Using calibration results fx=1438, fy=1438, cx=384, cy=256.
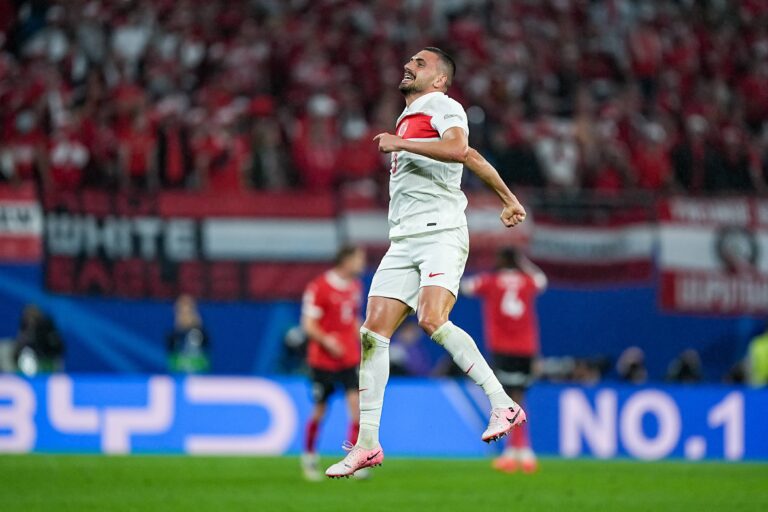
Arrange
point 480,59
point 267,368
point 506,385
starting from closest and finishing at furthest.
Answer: point 506,385
point 267,368
point 480,59

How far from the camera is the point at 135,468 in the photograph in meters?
12.9

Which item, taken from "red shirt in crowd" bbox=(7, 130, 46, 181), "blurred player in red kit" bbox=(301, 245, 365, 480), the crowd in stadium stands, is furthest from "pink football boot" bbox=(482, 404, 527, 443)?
"red shirt in crowd" bbox=(7, 130, 46, 181)

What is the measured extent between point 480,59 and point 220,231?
6430 millimetres

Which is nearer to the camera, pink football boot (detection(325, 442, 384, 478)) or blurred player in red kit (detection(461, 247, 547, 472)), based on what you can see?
pink football boot (detection(325, 442, 384, 478))

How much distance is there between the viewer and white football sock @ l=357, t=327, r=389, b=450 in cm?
806

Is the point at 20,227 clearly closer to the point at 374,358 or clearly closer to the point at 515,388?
the point at 515,388

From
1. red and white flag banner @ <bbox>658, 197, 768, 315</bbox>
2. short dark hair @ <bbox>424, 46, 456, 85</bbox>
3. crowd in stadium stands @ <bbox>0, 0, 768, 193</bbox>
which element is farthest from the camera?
red and white flag banner @ <bbox>658, 197, 768, 315</bbox>

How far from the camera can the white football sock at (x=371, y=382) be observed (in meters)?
8.06

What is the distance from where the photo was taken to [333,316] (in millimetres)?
12938

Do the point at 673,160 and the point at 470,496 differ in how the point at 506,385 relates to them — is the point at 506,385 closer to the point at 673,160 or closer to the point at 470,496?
the point at 470,496

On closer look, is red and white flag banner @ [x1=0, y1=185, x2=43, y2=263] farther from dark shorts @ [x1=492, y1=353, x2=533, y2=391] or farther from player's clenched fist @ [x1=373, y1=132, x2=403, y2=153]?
player's clenched fist @ [x1=373, y1=132, x2=403, y2=153]

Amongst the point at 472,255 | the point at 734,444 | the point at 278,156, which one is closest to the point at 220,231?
the point at 278,156

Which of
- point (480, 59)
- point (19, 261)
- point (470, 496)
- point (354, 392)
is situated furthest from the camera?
point (480, 59)

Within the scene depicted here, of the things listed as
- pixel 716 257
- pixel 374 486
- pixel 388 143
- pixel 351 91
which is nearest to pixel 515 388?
pixel 374 486
